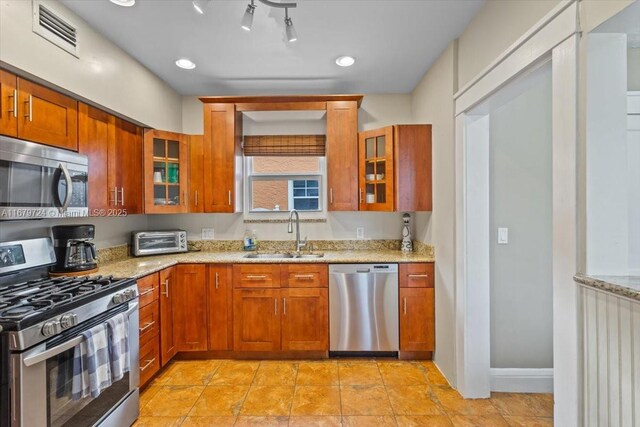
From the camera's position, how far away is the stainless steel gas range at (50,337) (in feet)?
4.45

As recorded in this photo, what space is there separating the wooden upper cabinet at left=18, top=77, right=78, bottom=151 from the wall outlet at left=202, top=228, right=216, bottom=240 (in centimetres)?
161

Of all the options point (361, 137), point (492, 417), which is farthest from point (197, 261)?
point (492, 417)

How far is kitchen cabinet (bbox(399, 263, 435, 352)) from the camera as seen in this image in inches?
114

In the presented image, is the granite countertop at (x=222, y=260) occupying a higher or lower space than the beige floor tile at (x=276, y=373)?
higher

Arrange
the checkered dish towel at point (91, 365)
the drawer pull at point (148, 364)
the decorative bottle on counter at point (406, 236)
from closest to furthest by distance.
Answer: the checkered dish towel at point (91, 365) < the drawer pull at point (148, 364) < the decorative bottle on counter at point (406, 236)

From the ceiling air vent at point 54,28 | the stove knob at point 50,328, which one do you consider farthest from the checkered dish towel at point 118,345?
the ceiling air vent at point 54,28

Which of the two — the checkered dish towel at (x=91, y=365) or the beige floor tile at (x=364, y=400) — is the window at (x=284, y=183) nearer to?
the beige floor tile at (x=364, y=400)

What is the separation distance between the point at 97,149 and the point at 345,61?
6.85 ft

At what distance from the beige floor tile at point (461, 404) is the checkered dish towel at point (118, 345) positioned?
2.10 m

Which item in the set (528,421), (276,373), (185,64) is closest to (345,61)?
(185,64)

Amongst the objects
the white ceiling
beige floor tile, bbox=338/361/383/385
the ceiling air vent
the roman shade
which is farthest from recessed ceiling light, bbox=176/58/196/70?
beige floor tile, bbox=338/361/383/385

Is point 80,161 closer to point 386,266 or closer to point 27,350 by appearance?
point 27,350

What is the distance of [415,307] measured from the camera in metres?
2.89

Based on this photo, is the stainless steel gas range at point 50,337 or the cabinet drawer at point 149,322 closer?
the stainless steel gas range at point 50,337
